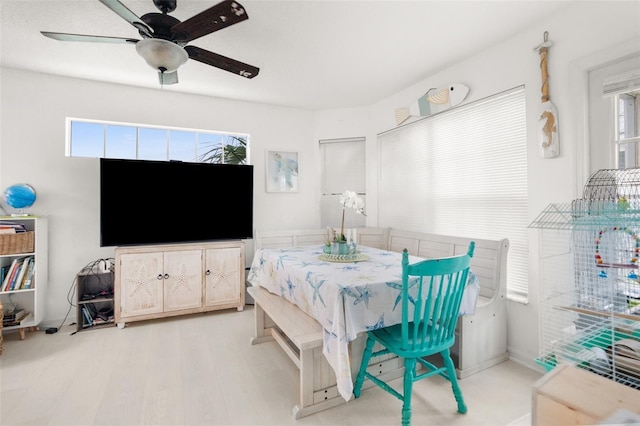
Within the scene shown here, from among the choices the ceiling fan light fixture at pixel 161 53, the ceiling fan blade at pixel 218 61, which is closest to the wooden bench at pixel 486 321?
the ceiling fan blade at pixel 218 61

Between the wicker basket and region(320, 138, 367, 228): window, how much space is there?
3.27 m

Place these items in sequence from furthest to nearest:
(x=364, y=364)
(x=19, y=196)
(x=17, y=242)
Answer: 1. (x=19, y=196)
2. (x=17, y=242)
3. (x=364, y=364)

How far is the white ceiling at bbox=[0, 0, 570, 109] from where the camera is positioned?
7.08 feet

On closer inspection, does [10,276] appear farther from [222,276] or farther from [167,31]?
[167,31]

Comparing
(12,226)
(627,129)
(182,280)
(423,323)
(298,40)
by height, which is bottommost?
(182,280)

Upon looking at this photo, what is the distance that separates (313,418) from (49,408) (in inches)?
65.1

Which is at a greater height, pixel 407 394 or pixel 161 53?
pixel 161 53

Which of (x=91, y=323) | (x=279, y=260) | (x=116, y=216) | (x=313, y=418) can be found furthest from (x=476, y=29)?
(x=91, y=323)

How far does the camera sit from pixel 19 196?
295cm

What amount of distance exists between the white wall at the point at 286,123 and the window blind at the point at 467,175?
13cm

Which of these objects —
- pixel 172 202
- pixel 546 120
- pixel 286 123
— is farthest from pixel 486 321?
pixel 286 123

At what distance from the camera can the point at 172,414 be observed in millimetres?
1841

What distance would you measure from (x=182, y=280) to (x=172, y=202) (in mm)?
893

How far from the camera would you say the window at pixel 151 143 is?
3402mm
